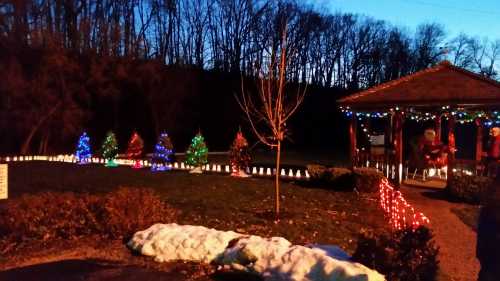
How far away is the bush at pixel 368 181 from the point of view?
14.7 metres

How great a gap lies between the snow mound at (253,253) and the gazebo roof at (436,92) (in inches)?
399

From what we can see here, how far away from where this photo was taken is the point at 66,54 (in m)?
28.8

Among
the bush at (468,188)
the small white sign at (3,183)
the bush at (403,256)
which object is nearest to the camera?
the bush at (403,256)

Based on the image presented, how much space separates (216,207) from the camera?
39.8 ft

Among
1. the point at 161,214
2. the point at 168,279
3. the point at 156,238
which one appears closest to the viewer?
the point at 168,279

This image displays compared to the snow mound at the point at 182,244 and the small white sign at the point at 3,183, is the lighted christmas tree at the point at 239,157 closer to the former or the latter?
the small white sign at the point at 3,183

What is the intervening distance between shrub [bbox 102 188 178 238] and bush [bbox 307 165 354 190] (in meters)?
7.62

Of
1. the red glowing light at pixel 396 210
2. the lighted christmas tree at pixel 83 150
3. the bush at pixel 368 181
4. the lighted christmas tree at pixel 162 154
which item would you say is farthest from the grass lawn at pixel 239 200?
the lighted christmas tree at pixel 83 150

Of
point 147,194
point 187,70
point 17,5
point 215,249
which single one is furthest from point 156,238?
point 187,70

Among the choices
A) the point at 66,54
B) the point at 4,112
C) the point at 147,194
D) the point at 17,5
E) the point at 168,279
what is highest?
the point at 17,5

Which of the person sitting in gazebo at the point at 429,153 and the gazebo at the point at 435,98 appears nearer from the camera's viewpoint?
the gazebo at the point at 435,98

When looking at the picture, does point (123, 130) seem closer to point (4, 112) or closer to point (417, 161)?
point (4, 112)

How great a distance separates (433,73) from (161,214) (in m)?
11.9

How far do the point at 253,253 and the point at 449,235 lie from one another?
470 cm
